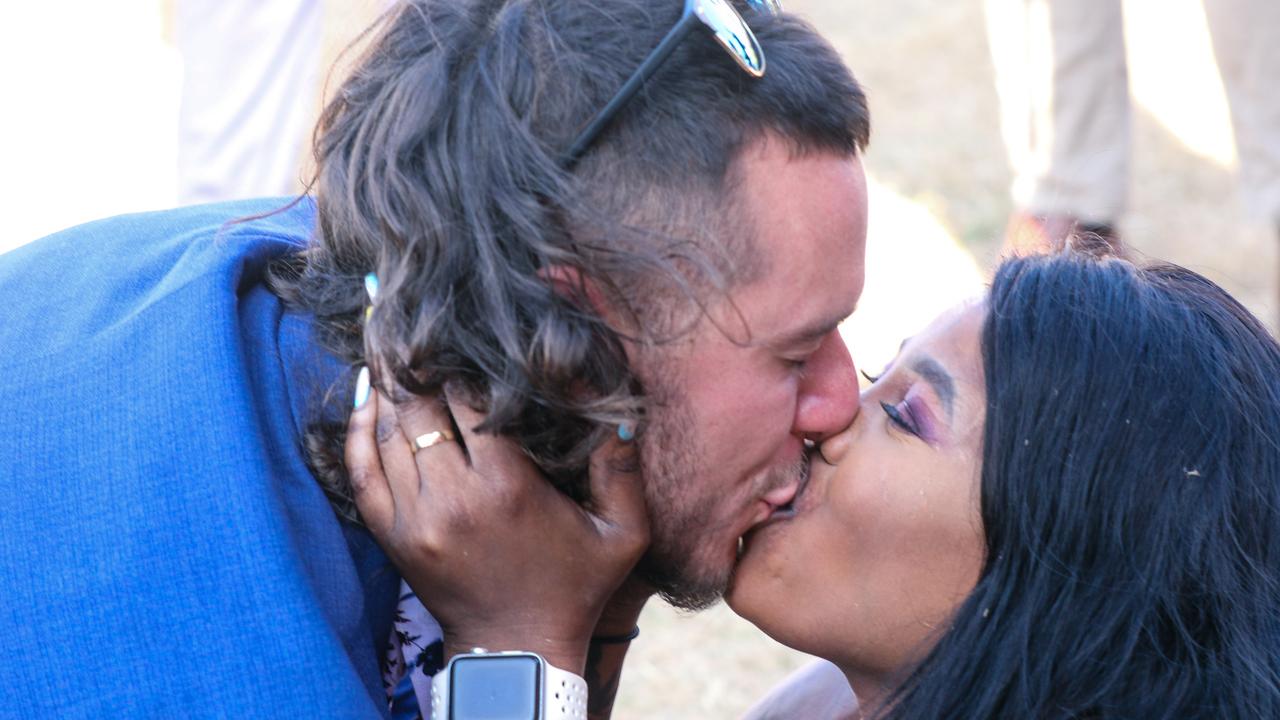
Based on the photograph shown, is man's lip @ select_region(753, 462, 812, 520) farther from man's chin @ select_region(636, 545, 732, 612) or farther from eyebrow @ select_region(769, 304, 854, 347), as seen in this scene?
eyebrow @ select_region(769, 304, 854, 347)

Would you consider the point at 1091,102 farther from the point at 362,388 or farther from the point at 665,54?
the point at 362,388

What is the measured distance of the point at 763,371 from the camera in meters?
2.17

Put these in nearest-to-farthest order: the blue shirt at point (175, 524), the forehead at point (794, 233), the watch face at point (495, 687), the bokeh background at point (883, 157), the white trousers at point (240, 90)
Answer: the blue shirt at point (175, 524)
the watch face at point (495, 687)
the forehead at point (794, 233)
the bokeh background at point (883, 157)
the white trousers at point (240, 90)

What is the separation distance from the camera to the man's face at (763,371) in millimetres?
2143

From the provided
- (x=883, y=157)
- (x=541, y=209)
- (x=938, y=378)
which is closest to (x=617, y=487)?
(x=541, y=209)

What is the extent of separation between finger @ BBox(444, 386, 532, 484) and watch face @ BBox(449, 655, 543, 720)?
271mm

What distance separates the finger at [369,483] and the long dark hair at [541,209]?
0.03m

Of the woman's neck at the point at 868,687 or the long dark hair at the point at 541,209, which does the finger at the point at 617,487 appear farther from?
the woman's neck at the point at 868,687

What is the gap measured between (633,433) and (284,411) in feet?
1.75

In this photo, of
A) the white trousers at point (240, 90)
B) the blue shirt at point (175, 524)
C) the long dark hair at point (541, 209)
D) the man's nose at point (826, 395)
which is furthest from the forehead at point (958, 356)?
the white trousers at point (240, 90)

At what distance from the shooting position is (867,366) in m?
5.94

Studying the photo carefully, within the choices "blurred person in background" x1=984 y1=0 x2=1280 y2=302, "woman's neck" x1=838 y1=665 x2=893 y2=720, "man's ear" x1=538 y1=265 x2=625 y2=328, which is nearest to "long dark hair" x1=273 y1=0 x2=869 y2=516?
"man's ear" x1=538 y1=265 x2=625 y2=328

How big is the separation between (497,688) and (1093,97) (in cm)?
484

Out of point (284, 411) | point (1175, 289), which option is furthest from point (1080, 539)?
point (284, 411)
